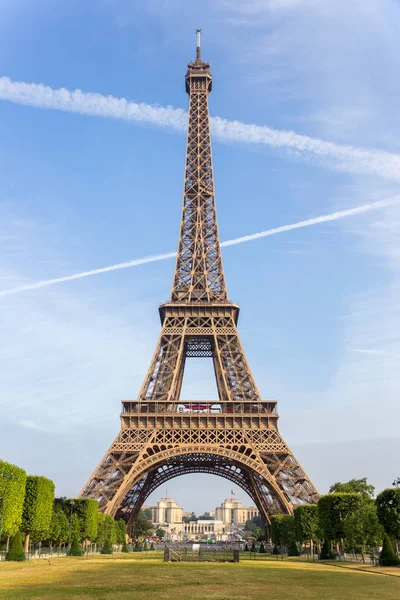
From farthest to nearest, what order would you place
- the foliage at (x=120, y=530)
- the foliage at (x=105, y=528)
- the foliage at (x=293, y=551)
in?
the foliage at (x=120, y=530) → the foliage at (x=293, y=551) → the foliage at (x=105, y=528)

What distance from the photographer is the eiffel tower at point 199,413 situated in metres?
66.1

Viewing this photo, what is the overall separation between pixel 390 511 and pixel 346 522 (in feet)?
27.2

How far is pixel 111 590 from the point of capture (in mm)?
22750

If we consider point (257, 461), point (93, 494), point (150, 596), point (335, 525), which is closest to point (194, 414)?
point (257, 461)

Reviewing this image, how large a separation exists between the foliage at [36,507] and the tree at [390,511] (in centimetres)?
3076

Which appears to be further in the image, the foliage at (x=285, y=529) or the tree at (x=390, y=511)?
the foliage at (x=285, y=529)

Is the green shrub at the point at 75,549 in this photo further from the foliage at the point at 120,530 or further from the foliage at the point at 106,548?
the foliage at the point at 120,530

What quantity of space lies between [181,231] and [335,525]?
44.3 meters

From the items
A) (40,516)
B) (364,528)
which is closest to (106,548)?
(40,516)

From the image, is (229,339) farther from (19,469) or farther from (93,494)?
(19,469)

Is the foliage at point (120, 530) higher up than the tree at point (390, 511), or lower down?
lower down

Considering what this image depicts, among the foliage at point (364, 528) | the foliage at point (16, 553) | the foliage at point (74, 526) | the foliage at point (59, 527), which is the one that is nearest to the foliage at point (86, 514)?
the foliage at point (74, 526)

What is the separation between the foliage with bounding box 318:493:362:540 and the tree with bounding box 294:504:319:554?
3.44 meters

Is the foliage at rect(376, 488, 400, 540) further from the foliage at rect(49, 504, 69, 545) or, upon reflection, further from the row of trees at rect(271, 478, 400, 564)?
the foliage at rect(49, 504, 69, 545)
